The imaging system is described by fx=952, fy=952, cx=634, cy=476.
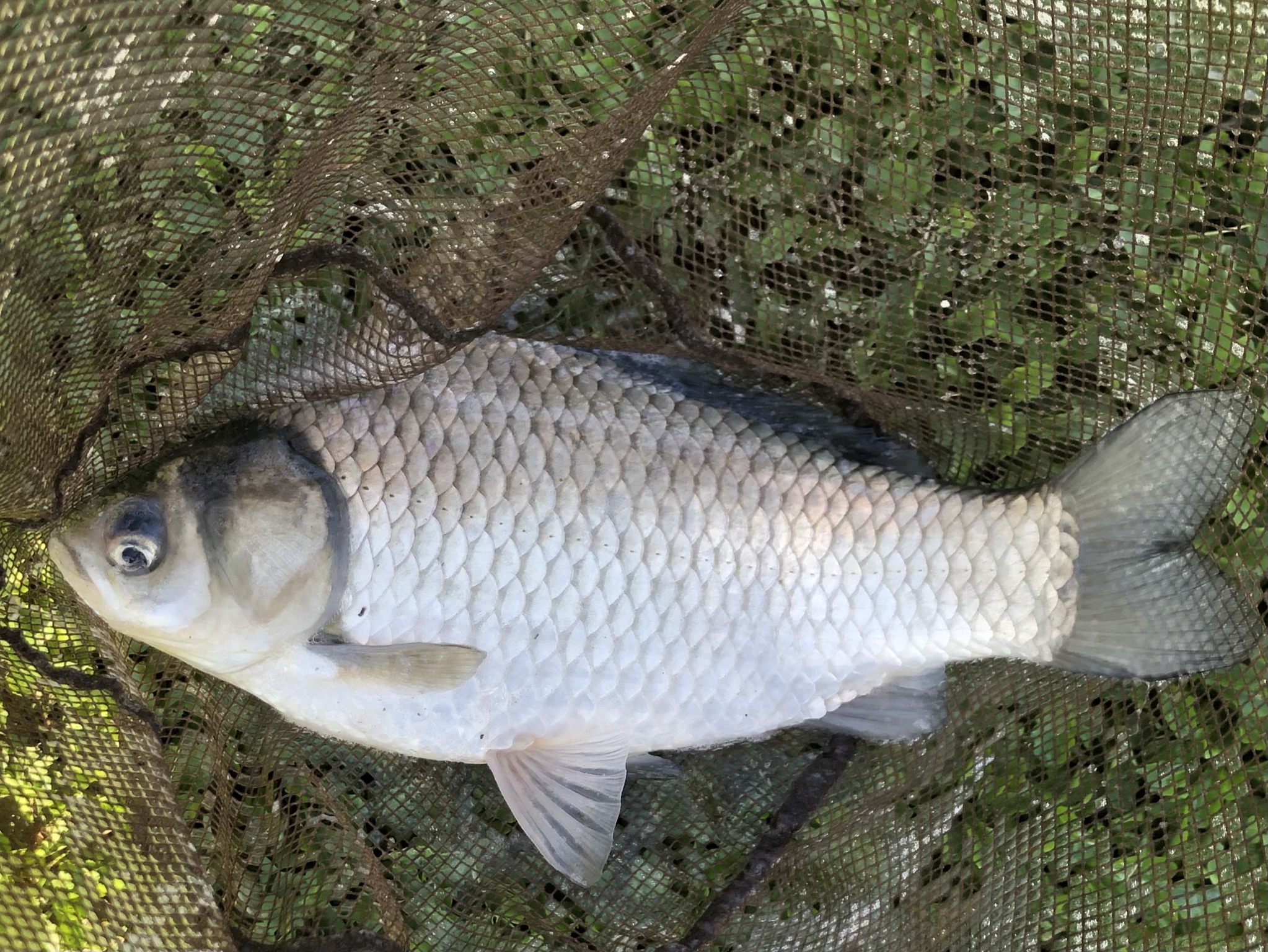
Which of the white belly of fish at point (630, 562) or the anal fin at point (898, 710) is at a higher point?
the white belly of fish at point (630, 562)

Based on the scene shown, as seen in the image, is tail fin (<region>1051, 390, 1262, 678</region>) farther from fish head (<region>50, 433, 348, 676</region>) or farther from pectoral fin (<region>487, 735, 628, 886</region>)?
fish head (<region>50, 433, 348, 676</region>)

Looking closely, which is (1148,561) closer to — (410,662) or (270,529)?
(410,662)

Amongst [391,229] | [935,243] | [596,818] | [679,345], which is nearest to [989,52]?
[935,243]

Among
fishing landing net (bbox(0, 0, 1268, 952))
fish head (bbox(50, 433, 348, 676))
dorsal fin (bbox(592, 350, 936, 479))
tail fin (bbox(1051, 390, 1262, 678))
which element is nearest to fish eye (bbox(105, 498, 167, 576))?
fish head (bbox(50, 433, 348, 676))

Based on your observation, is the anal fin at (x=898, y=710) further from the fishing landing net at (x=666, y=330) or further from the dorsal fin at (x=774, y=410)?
the dorsal fin at (x=774, y=410)

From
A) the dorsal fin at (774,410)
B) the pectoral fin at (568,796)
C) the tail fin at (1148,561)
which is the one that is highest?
the dorsal fin at (774,410)

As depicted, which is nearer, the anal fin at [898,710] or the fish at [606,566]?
the fish at [606,566]

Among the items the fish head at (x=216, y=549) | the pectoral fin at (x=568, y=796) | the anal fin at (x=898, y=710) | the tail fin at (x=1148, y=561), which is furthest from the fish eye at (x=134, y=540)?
the tail fin at (x=1148, y=561)

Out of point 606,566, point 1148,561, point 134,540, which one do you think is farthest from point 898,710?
point 134,540
